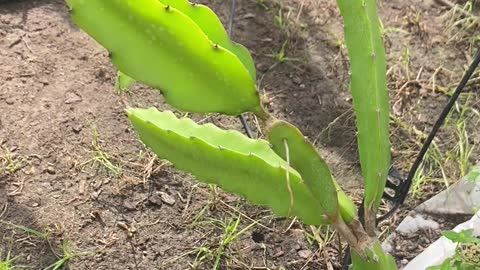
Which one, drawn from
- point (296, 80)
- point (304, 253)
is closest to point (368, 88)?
point (304, 253)

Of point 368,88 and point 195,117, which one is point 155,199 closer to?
point 195,117

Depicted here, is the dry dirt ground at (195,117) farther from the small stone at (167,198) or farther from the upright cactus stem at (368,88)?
the upright cactus stem at (368,88)

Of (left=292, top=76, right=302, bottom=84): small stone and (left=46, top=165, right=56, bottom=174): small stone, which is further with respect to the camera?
(left=292, top=76, right=302, bottom=84): small stone

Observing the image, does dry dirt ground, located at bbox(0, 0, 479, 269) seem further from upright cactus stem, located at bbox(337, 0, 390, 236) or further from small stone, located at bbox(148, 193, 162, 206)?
upright cactus stem, located at bbox(337, 0, 390, 236)

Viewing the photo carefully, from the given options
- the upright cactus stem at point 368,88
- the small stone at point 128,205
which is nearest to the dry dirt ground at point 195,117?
the small stone at point 128,205

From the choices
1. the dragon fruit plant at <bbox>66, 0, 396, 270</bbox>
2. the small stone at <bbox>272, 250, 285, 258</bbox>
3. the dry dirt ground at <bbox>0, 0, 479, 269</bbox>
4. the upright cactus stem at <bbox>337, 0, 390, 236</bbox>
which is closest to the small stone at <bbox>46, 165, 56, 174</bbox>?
the dry dirt ground at <bbox>0, 0, 479, 269</bbox>
